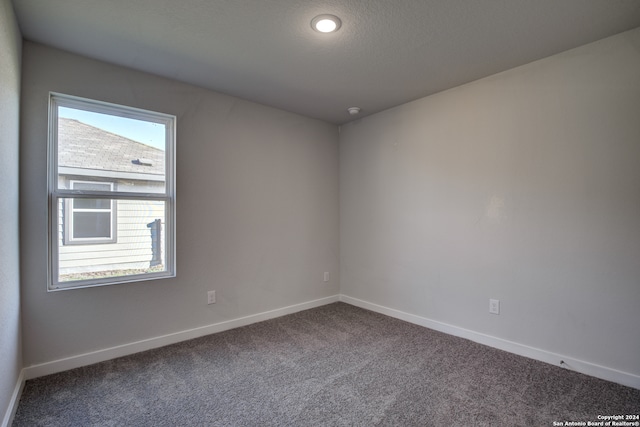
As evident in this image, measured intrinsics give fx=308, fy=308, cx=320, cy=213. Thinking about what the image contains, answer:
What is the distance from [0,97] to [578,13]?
3250 millimetres

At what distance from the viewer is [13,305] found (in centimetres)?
188

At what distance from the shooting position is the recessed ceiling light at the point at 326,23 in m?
1.91

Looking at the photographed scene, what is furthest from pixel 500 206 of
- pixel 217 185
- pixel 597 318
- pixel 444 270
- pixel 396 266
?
pixel 217 185

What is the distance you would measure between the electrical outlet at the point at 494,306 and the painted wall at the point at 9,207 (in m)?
3.33

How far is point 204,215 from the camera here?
297 cm

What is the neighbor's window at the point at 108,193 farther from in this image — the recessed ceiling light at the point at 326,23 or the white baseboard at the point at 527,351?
the white baseboard at the point at 527,351

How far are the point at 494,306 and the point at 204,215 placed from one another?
9.07 feet

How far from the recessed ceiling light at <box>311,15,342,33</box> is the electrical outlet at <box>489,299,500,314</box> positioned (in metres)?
2.52

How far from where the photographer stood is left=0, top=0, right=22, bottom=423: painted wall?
5.31ft

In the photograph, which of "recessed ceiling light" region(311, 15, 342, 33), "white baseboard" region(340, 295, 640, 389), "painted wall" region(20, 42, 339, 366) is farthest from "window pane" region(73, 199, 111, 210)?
"white baseboard" region(340, 295, 640, 389)

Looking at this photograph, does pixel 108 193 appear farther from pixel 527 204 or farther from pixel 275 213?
pixel 527 204

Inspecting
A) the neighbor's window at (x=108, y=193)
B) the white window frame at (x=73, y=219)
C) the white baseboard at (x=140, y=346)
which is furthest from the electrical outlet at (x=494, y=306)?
the white window frame at (x=73, y=219)

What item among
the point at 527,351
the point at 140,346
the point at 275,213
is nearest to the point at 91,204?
the point at 140,346

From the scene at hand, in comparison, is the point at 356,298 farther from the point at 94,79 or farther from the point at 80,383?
the point at 94,79
